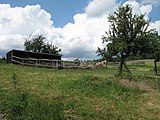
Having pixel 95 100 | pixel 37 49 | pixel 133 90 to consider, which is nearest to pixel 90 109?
pixel 95 100

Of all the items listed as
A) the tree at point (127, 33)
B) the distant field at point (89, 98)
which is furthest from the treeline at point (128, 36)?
the distant field at point (89, 98)

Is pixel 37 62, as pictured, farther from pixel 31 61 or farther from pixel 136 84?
pixel 136 84

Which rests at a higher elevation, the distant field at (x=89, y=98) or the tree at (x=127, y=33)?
the tree at (x=127, y=33)

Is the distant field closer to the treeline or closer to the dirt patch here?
the dirt patch

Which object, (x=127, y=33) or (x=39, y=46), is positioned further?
(x=39, y=46)

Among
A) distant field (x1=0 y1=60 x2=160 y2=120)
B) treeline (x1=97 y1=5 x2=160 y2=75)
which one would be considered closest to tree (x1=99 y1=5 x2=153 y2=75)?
treeline (x1=97 y1=5 x2=160 y2=75)

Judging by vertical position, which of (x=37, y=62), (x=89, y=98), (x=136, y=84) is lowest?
(x=89, y=98)

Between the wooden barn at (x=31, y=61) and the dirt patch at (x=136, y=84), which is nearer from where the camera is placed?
Answer: the dirt patch at (x=136, y=84)

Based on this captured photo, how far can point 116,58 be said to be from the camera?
1724 inches

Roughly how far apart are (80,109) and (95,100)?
112 inches

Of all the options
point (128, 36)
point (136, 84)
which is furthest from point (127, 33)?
point (136, 84)

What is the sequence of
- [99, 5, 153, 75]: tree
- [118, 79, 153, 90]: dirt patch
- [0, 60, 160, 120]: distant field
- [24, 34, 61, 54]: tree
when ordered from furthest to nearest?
[24, 34, 61, 54]: tree < [99, 5, 153, 75]: tree < [118, 79, 153, 90]: dirt patch < [0, 60, 160, 120]: distant field

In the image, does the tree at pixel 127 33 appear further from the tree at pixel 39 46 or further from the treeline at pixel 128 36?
the tree at pixel 39 46

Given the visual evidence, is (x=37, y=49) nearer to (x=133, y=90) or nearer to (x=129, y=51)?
(x=129, y=51)
